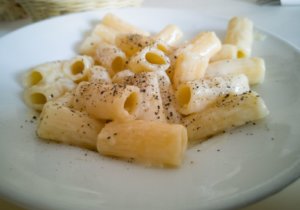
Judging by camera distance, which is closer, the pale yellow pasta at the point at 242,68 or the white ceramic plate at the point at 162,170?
the white ceramic plate at the point at 162,170

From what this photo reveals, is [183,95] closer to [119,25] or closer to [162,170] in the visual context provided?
[162,170]

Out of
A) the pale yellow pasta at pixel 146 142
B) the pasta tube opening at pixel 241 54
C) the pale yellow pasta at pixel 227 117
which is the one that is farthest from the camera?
the pasta tube opening at pixel 241 54

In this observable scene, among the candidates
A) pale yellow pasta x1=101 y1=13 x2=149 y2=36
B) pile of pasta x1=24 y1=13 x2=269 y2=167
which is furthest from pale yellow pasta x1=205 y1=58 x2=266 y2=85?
pale yellow pasta x1=101 y1=13 x2=149 y2=36

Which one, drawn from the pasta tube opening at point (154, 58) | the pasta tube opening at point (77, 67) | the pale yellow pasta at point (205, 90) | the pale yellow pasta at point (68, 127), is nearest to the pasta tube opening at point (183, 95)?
the pale yellow pasta at point (205, 90)

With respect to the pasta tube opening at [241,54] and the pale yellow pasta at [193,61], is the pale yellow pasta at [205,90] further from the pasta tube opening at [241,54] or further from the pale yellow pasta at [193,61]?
the pasta tube opening at [241,54]

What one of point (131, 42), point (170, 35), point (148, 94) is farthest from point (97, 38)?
point (148, 94)

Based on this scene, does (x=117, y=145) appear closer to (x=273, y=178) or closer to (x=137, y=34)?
(x=273, y=178)

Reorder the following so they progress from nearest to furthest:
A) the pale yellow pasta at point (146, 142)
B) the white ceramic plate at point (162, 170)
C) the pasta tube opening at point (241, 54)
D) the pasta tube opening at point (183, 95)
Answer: the white ceramic plate at point (162, 170), the pale yellow pasta at point (146, 142), the pasta tube opening at point (183, 95), the pasta tube opening at point (241, 54)
